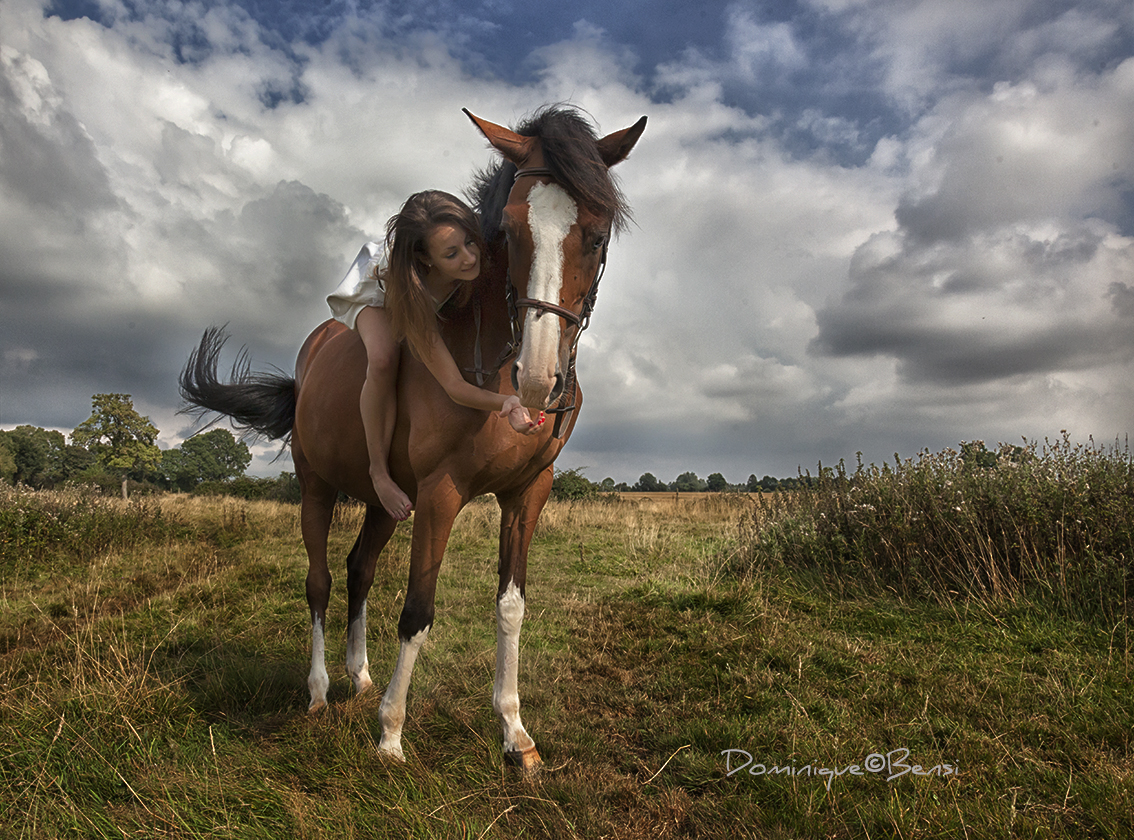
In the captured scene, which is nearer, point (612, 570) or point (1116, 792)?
point (1116, 792)

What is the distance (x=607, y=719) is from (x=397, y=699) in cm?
124

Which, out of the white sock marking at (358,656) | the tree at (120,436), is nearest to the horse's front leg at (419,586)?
the white sock marking at (358,656)

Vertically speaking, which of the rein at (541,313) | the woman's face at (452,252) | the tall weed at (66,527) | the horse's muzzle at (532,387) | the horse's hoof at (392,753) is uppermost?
the woman's face at (452,252)

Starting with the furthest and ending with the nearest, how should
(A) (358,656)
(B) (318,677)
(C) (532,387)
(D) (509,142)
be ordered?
(A) (358,656) < (B) (318,677) < (D) (509,142) < (C) (532,387)

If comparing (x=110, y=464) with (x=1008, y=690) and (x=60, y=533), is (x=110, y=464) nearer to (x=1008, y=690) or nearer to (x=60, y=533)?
(x=60, y=533)

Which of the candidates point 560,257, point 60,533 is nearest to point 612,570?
point 560,257

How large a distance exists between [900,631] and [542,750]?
3.45 meters

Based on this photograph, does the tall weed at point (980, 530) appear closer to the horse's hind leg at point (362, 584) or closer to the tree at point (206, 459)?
the horse's hind leg at point (362, 584)

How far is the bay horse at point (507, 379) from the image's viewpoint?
2285mm

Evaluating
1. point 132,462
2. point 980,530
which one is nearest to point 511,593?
point 980,530

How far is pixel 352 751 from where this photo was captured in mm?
2715

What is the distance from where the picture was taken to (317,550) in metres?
4.03

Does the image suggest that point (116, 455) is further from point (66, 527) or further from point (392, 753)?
point (392, 753)

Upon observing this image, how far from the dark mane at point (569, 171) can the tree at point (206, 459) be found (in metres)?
63.4
